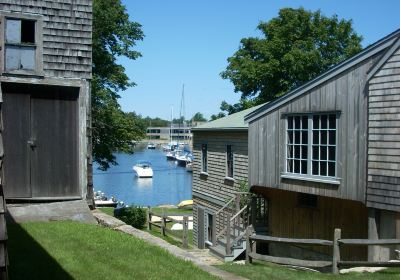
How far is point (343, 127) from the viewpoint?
15.9m

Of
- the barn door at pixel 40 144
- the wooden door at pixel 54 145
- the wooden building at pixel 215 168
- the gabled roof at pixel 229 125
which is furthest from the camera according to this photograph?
the wooden building at pixel 215 168

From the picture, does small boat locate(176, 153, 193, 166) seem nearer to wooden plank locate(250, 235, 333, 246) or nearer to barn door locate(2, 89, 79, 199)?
wooden plank locate(250, 235, 333, 246)

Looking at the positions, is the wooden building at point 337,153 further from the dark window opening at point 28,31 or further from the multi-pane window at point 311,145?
the dark window opening at point 28,31

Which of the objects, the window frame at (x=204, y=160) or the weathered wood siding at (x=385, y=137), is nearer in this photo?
the weathered wood siding at (x=385, y=137)

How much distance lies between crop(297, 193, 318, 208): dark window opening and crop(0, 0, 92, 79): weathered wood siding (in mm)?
9219

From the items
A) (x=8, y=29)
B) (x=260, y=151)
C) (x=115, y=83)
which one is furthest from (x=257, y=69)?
(x=8, y=29)

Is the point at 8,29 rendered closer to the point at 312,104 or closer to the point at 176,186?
the point at 312,104

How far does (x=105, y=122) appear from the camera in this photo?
30.4 meters

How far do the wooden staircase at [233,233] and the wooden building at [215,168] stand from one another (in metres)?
0.71

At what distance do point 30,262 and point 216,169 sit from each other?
17315mm

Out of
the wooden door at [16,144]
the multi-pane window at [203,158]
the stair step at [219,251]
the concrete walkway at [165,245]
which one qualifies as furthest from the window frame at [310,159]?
the multi-pane window at [203,158]

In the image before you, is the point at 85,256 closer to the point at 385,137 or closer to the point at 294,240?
the point at 294,240

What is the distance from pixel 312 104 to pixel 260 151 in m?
3.59

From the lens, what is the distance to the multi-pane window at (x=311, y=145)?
54.3 feet
